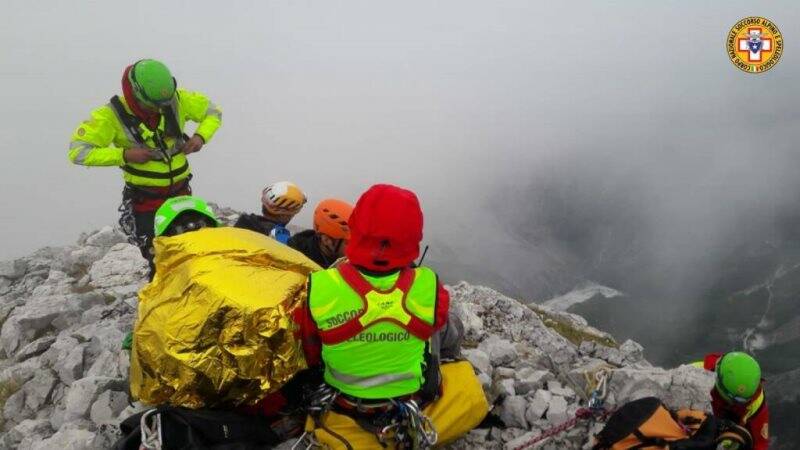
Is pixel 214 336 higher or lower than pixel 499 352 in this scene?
higher

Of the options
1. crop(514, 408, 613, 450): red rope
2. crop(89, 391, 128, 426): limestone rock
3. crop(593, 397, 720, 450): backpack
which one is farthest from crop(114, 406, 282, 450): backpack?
crop(593, 397, 720, 450): backpack

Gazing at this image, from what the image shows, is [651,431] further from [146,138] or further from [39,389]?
[39,389]

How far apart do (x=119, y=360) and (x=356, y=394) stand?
167 inches

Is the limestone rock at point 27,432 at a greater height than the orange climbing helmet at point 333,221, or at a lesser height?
lesser

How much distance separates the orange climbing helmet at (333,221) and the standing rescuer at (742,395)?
5.51 meters

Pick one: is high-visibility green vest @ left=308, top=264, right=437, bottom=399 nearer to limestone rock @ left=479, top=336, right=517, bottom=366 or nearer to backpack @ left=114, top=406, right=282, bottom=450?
backpack @ left=114, top=406, right=282, bottom=450

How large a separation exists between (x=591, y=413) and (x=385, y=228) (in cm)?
432

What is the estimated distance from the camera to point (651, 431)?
6066 mm

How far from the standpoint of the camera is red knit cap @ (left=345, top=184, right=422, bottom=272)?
4.63 m

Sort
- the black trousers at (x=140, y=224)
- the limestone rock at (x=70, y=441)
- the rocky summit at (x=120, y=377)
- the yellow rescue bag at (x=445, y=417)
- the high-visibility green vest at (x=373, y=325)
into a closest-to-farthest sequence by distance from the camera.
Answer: the high-visibility green vest at (x=373, y=325) < the yellow rescue bag at (x=445, y=417) < the limestone rock at (x=70, y=441) < the rocky summit at (x=120, y=377) < the black trousers at (x=140, y=224)

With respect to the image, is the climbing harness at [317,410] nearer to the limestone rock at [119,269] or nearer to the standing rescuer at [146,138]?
the standing rescuer at [146,138]

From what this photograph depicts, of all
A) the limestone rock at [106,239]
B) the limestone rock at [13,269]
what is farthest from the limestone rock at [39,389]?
the limestone rock at [106,239]

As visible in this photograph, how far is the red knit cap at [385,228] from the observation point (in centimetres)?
463

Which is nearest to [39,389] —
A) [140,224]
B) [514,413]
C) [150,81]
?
[140,224]
